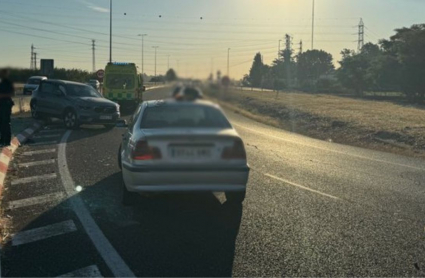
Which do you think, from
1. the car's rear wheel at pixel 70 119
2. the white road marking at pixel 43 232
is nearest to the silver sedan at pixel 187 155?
the white road marking at pixel 43 232

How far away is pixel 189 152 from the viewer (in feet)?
17.8

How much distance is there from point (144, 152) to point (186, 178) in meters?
0.60

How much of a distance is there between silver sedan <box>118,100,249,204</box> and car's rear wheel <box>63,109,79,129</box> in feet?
37.8

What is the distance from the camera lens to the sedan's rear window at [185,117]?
16.7 feet

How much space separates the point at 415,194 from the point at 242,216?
3.41 metres

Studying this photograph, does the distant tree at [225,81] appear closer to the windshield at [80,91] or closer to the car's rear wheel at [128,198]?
the car's rear wheel at [128,198]

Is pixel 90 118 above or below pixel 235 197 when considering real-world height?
above

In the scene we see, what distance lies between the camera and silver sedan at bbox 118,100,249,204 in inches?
212

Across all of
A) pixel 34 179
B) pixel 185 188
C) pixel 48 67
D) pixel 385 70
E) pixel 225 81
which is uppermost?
pixel 385 70

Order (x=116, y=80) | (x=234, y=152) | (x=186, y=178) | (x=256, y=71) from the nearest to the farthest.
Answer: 1. (x=186, y=178)
2. (x=234, y=152)
3. (x=256, y=71)
4. (x=116, y=80)

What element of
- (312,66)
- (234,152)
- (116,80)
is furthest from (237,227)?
(312,66)

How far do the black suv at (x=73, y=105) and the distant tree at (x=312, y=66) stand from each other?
58662mm

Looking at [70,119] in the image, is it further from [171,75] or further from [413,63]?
[413,63]

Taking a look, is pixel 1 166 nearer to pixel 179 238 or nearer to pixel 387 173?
pixel 179 238
